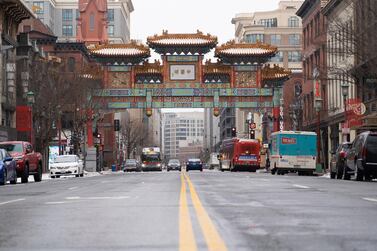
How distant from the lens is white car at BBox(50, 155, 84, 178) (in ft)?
170

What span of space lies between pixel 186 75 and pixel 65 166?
27435 millimetres

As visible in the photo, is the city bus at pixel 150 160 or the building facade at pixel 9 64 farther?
the city bus at pixel 150 160

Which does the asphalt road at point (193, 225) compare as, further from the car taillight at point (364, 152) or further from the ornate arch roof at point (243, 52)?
the ornate arch roof at point (243, 52)

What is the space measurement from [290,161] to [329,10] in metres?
18.5

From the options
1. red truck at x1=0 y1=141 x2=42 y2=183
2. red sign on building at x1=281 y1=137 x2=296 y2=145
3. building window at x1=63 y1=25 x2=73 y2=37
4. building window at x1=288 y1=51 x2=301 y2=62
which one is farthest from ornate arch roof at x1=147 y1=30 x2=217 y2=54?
building window at x1=63 y1=25 x2=73 y2=37

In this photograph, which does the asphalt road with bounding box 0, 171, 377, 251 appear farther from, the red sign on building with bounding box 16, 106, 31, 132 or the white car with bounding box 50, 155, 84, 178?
the red sign on building with bounding box 16, 106, 31, 132

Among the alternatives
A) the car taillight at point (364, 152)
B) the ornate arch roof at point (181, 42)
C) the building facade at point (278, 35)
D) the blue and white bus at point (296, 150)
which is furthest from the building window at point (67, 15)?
the car taillight at point (364, 152)

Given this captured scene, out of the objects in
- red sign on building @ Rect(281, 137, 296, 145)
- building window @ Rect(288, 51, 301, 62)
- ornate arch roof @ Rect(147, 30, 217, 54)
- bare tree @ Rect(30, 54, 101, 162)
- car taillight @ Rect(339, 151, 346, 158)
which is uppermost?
building window @ Rect(288, 51, 301, 62)

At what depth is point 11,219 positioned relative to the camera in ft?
43.3

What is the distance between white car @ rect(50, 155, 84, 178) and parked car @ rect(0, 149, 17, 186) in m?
16.1

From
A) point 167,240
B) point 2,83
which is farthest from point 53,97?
point 167,240

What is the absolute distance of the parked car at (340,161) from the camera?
1472 inches

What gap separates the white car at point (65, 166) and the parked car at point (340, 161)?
19132 mm

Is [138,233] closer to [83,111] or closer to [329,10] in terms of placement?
[329,10]
